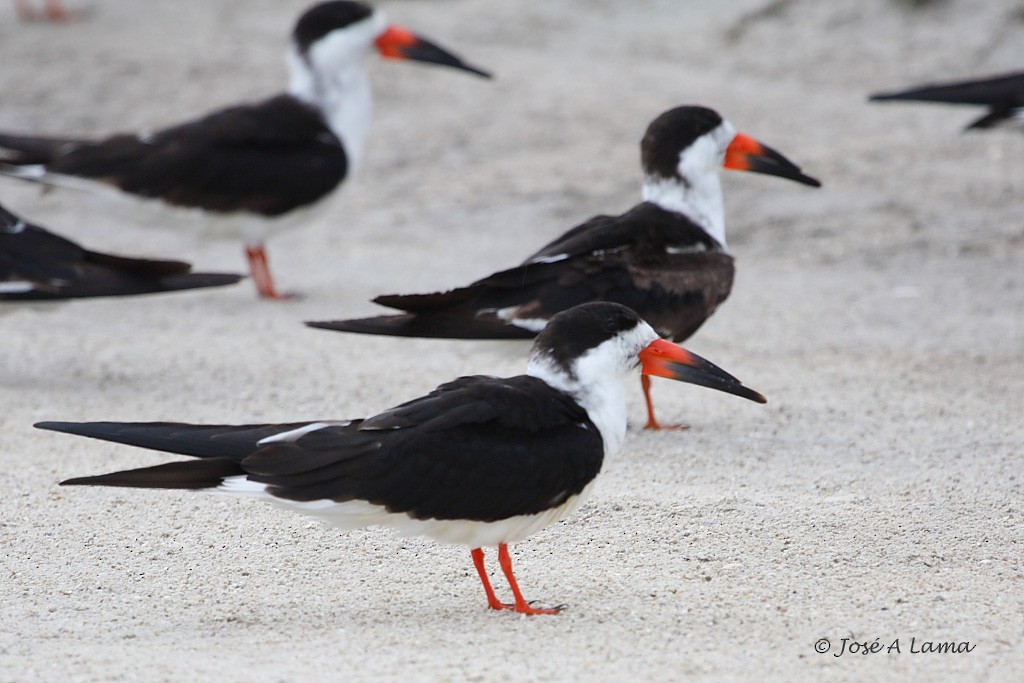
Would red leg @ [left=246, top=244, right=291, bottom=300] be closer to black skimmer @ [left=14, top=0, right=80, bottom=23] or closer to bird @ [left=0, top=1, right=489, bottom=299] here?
bird @ [left=0, top=1, right=489, bottom=299]

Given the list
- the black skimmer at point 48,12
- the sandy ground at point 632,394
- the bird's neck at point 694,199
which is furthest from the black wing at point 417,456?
the black skimmer at point 48,12

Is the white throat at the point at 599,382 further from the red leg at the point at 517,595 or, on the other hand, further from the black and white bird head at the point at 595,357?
the red leg at the point at 517,595

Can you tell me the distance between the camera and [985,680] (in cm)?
344

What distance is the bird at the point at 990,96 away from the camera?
309 inches

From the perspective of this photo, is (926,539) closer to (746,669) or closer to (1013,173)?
(746,669)

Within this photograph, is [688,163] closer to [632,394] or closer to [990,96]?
[632,394]

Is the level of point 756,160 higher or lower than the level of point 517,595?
higher

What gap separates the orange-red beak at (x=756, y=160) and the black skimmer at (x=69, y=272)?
237 centimetres

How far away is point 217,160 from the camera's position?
317 inches

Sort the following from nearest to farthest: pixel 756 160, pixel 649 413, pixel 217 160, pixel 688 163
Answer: pixel 649 413
pixel 688 163
pixel 756 160
pixel 217 160

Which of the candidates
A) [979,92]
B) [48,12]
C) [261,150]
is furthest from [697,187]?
[48,12]

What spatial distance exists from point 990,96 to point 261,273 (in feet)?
14.0

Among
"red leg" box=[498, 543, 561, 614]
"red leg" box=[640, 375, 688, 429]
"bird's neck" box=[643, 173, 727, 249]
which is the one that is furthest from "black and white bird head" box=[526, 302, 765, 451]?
"bird's neck" box=[643, 173, 727, 249]

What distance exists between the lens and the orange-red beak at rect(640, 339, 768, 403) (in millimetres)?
4406
